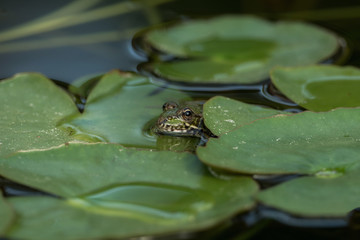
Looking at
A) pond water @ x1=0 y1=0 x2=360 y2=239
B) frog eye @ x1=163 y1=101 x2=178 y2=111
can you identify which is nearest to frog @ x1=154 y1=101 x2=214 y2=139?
frog eye @ x1=163 y1=101 x2=178 y2=111

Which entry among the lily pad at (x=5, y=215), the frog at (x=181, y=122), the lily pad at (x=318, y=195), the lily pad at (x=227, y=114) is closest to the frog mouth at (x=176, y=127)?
the frog at (x=181, y=122)

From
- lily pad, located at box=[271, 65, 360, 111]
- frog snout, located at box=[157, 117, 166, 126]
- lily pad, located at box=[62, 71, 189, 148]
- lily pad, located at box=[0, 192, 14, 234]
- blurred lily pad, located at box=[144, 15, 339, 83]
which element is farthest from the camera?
blurred lily pad, located at box=[144, 15, 339, 83]

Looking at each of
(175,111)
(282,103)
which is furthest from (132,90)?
(282,103)

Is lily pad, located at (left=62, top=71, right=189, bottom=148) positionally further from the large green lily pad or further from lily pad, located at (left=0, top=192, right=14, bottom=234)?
lily pad, located at (left=0, top=192, right=14, bottom=234)

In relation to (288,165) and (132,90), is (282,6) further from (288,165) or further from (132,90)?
(288,165)

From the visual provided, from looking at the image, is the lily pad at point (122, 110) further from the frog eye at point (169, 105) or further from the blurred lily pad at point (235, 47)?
the blurred lily pad at point (235, 47)

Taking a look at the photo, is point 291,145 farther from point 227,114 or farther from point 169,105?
point 169,105

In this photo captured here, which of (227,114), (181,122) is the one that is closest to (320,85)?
A: (227,114)
